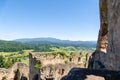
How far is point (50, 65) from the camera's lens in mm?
24578

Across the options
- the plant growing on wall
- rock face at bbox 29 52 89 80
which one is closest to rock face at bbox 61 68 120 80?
rock face at bbox 29 52 89 80

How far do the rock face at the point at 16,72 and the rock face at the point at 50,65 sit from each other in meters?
7.26

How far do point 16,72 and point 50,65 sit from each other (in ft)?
45.3

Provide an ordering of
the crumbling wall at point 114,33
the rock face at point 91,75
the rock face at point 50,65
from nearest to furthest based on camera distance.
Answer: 1. the rock face at point 91,75
2. the crumbling wall at point 114,33
3. the rock face at point 50,65

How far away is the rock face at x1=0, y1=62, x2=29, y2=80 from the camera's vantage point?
35.3 m

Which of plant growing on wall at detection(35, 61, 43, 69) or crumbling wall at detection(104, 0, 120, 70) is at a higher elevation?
crumbling wall at detection(104, 0, 120, 70)

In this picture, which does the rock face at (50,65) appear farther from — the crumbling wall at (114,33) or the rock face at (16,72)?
the crumbling wall at (114,33)

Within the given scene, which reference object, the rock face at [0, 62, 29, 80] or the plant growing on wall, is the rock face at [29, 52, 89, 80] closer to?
the plant growing on wall

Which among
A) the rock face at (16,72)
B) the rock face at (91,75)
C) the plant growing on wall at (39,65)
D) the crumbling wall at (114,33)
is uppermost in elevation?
the crumbling wall at (114,33)

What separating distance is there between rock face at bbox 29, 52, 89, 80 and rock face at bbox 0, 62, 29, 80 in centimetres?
726

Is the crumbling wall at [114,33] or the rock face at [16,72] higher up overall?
the crumbling wall at [114,33]

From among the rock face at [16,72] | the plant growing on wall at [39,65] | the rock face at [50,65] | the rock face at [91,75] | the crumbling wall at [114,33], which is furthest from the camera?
the rock face at [16,72]

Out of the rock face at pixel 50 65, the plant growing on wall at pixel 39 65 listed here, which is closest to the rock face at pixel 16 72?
the rock face at pixel 50 65

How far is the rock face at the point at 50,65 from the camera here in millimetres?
24359
